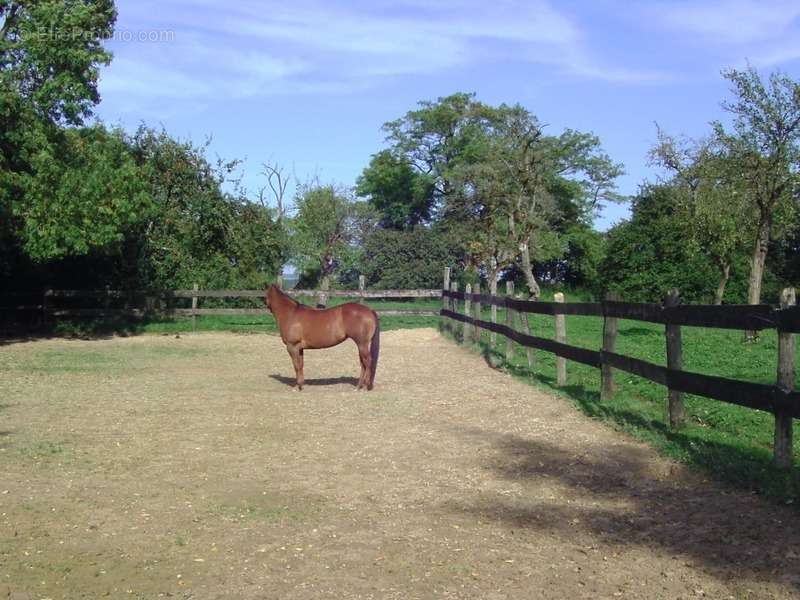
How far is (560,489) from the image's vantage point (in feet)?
21.7

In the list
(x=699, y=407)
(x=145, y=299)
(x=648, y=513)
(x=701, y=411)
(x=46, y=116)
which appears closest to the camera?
(x=648, y=513)

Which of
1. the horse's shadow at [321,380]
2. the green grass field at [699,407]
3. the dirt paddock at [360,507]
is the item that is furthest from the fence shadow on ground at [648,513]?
the horse's shadow at [321,380]

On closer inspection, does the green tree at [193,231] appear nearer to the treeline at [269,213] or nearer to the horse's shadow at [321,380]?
the treeline at [269,213]

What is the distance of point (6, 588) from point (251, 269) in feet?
82.4

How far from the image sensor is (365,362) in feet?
40.2

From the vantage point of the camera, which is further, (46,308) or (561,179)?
(561,179)

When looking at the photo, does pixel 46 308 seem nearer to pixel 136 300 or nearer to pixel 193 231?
pixel 136 300

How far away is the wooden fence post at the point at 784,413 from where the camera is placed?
6.25 m

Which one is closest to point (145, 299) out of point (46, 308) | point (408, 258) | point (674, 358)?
point (46, 308)

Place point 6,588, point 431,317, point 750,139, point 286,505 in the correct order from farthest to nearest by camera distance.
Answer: point 431,317 → point 750,139 → point 286,505 → point 6,588

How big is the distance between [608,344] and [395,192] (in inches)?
2040

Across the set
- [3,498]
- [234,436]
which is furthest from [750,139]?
[3,498]

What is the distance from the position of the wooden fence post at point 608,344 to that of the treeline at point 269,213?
34.1 feet

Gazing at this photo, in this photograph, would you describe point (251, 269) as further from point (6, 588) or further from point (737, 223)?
point (6, 588)
